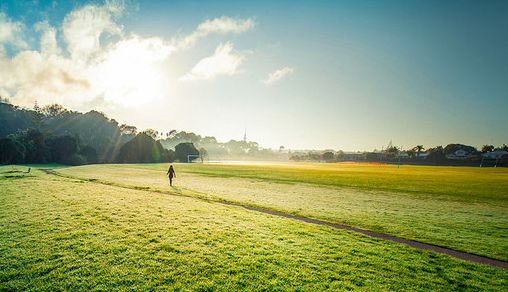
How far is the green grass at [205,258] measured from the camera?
178 inches

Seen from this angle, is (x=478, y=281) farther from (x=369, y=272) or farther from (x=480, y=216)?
(x=480, y=216)

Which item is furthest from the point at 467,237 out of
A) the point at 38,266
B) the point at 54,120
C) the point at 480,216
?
the point at 54,120

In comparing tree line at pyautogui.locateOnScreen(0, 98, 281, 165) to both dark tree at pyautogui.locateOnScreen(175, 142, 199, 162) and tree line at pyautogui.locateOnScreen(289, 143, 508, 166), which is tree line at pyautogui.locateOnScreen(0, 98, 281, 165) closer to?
dark tree at pyautogui.locateOnScreen(175, 142, 199, 162)

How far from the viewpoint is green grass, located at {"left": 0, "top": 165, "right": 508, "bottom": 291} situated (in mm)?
4531

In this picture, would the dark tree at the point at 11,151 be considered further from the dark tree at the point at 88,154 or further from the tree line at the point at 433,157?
the tree line at the point at 433,157

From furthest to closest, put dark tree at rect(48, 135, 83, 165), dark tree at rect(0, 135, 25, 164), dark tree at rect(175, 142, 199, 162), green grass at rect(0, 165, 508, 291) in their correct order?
dark tree at rect(175, 142, 199, 162)
dark tree at rect(48, 135, 83, 165)
dark tree at rect(0, 135, 25, 164)
green grass at rect(0, 165, 508, 291)

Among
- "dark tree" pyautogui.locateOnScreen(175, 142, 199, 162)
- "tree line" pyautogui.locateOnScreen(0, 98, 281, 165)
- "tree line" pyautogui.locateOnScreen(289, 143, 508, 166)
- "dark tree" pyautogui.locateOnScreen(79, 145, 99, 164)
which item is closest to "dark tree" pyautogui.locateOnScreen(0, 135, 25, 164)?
"tree line" pyautogui.locateOnScreen(0, 98, 281, 165)

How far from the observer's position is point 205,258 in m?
5.56

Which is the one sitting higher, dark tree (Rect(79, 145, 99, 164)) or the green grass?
dark tree (Rect(79, 145, 99, 164))

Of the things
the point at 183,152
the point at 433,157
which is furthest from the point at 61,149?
the point at 433,157

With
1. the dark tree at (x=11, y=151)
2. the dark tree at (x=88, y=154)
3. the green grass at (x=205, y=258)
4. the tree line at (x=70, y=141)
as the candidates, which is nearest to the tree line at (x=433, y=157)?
the green grass at (x=205, y=258)

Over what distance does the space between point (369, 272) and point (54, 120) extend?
160483 millimetres

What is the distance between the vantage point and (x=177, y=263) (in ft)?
17.1

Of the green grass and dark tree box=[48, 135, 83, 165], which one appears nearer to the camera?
the green grass
